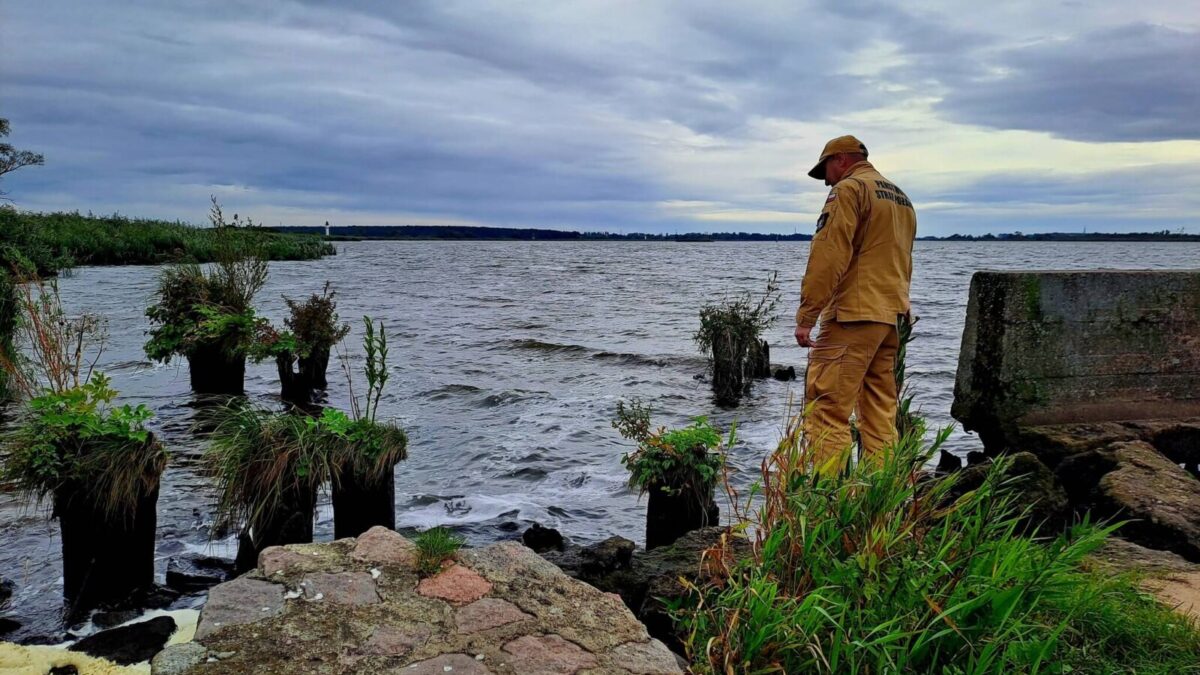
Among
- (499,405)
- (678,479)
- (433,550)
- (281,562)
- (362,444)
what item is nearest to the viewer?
(281,562)

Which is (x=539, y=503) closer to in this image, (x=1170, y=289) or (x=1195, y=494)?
(x=1195, y=494)

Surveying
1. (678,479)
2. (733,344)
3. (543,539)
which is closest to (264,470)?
(543,539)

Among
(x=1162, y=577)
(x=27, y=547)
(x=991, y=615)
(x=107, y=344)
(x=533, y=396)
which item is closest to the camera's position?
(x=991, y=615)

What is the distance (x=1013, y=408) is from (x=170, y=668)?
22.1 feet

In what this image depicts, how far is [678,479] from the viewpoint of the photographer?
5785 mm

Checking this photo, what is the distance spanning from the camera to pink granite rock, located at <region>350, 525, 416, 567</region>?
374 cm

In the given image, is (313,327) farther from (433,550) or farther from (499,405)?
(433,550)

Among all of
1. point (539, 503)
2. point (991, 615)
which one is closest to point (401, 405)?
point (539, 503)

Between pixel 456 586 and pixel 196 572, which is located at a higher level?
pixel 456 586

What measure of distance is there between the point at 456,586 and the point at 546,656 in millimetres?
704

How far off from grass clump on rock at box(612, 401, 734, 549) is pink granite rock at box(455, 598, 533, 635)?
8.09ft

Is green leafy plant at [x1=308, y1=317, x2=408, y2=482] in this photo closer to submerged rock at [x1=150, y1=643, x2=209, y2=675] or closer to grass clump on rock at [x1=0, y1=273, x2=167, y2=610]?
grass clump on rock at [x1=0, y1=273, x2=167, y2=610]

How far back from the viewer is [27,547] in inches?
233

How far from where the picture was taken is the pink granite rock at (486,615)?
318 cm
